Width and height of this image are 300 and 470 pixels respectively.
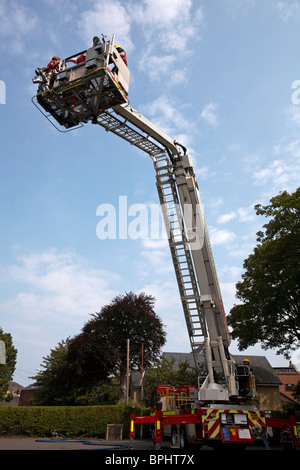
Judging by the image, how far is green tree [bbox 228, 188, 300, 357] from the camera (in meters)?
19.2

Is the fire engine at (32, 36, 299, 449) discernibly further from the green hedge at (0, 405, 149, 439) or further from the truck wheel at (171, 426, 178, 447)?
the green hedge at (0, 405, 149, 439)

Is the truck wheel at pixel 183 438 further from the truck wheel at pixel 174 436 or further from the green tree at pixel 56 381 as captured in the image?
the green tree at pixel 56 381

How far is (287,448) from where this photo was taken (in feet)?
32.7

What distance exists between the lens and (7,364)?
141 ft

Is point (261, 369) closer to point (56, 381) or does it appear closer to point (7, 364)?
point (56, 381)

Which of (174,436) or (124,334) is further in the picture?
(124,334)

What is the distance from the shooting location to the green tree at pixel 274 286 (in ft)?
63.0

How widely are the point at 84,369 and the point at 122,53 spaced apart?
2724 cm

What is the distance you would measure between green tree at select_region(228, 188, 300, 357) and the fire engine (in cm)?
839

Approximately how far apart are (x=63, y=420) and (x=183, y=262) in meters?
15.5

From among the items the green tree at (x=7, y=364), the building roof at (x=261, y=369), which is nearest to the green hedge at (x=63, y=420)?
the building roof at (x=261, y=369)

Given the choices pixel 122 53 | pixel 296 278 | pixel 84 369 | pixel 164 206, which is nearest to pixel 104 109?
pixel 122 53

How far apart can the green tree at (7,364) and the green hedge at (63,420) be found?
2110 cm

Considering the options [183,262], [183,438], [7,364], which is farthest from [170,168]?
[7,364]
